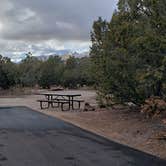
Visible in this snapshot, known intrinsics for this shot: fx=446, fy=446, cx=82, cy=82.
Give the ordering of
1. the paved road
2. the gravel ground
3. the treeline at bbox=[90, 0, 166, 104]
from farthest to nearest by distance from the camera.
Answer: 1. the treeline at bbox=[90, 0, 166, 104]
2. the gravel ground
3. the paved road

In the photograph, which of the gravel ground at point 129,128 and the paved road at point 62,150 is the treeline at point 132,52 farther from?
the paved road at point 62,150

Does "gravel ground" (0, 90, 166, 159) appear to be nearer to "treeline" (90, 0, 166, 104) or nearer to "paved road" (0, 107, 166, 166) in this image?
"paved road" (0, 107, 166, 166)

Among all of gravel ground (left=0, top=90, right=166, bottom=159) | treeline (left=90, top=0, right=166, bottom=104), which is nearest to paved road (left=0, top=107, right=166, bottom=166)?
gravel ground (left=0, top=90, right=166, bottom=159)

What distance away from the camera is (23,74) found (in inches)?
2963

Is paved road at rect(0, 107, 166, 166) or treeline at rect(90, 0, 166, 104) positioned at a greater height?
treeline at rect(90, 0, 166, 104)

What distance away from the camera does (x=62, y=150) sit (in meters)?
10.7

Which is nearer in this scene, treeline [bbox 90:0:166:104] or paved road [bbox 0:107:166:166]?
paved road [bbox 0:107:166:166]

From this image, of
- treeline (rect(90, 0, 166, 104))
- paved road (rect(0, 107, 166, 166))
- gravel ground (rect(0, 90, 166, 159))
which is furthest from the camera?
treeline (rect(90, 0, 166, 104))

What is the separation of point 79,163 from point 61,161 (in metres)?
0.43

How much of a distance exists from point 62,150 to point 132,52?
8008 mm

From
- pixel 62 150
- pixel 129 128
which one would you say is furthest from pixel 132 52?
pixel 62 150

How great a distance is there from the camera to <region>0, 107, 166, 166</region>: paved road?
909cm

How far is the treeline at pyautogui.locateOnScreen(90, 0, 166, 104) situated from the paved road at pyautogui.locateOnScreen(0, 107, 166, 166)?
3.28 meters

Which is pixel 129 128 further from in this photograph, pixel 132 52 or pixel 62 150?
pixel 62 150
